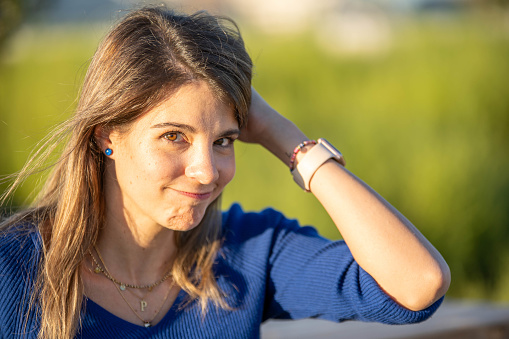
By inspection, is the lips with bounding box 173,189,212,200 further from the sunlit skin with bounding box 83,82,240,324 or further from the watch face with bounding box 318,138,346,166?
the watch face with bounding box 318,138,346,166

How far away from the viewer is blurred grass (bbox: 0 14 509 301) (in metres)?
5.81

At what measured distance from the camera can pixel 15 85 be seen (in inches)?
393

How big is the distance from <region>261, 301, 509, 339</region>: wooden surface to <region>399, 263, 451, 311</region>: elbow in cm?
105

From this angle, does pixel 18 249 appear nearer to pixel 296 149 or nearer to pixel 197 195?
pixel 197 195

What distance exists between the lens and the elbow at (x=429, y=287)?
73.4 inches

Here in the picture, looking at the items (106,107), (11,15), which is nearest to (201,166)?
(106,107)

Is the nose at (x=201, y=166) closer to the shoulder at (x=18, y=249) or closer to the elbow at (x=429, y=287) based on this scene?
the shoulder at (x=18, y=249)

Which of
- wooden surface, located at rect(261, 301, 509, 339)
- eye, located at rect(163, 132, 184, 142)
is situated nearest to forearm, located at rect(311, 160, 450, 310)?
eye, located at rect(163, 132, 184, 142)

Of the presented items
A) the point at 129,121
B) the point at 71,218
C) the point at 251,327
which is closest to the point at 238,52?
the point at 129,121

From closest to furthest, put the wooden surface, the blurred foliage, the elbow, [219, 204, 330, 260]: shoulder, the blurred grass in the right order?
1. the elbow
2. [219, 204, 330, 260]: shoulder
3. the wooden surface
4. the blurred grass
5. the blurred foliage

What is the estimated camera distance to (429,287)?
1865mm

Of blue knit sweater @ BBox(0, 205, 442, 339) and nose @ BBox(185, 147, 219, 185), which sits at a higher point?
nose @ BBox(185, 147, 219, 185)

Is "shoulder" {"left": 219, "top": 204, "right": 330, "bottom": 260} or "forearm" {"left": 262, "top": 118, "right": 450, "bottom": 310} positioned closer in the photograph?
"forearm" {"left": 262, "top": 118, "right": 450, "bottom": 310}

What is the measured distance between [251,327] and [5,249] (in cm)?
85
